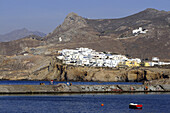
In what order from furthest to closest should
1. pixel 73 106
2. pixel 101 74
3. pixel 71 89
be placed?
pixel 101 74 → pixel 71 89 → pixel 73 106

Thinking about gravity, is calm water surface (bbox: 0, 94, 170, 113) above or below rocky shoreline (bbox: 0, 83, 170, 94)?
below

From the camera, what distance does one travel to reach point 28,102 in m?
66.2

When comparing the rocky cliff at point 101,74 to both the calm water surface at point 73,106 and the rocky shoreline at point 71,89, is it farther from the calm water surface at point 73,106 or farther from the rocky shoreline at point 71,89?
the calm water surface at point 73,106

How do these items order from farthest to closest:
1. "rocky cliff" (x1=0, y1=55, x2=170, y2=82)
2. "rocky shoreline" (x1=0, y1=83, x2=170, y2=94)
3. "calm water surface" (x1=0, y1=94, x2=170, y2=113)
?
1. "rocky cliff" (x1=0, y1=55, x2=170, y2=82)
2. "rocky shoreline" (x1=0, y1=83, x2=170, y2=94)
3. "calm water surface" (x1=0, y1=94, x2=170, y2=113)

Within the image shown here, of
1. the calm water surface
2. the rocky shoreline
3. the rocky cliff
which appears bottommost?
the calm water surface

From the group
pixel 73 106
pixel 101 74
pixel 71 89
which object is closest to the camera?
pixel 73 106

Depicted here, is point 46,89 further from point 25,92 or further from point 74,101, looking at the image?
point 74,101

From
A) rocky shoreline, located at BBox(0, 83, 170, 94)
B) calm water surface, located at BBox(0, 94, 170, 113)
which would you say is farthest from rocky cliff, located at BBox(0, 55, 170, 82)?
calm water surface, located at BBox(0, 94, 170, 113)

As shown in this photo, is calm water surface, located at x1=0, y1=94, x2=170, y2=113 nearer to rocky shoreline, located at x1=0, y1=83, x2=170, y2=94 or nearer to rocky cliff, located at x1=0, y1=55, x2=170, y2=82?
rocky shoreline, located at x1=0, y1=83, x2=170, y2=94

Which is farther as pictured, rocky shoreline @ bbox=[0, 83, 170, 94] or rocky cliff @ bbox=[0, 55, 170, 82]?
rocky cliff @ bbox=[0, 55, 170, 82]

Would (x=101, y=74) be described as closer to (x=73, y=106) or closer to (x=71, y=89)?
(x=71, y=89)

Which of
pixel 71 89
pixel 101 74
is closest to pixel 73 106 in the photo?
pixel 71 89

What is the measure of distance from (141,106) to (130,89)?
34.1m

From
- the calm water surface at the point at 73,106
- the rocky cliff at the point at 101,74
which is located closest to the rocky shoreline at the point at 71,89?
the calm water surface at the point at 73,106
